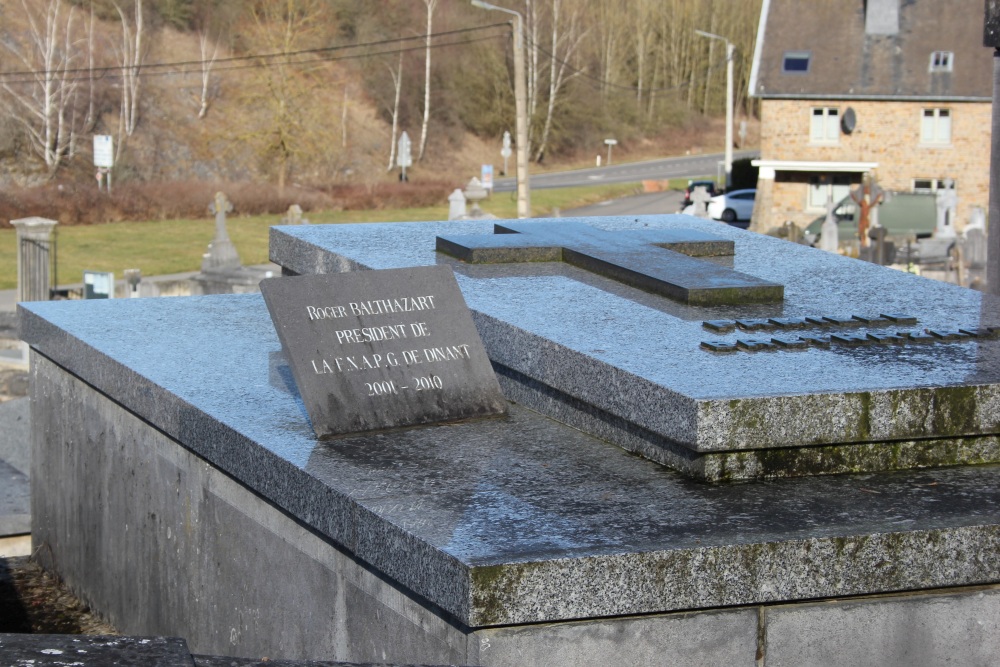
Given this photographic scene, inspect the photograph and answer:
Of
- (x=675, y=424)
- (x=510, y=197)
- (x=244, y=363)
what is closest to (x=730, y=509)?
(x=675, y=424)

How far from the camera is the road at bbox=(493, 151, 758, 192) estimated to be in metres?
54.6

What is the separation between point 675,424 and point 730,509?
385mm

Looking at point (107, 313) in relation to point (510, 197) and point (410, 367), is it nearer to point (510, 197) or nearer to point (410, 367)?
point (410, 367)

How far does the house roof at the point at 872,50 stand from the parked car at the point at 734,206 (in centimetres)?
385

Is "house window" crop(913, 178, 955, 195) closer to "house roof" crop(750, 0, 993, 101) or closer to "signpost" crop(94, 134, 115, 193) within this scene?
"house roof" crop(750, 0, 993, 101)

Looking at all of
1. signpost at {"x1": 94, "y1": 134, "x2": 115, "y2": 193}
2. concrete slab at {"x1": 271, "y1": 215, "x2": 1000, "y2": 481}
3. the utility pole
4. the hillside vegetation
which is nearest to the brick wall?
the hillside vegetation

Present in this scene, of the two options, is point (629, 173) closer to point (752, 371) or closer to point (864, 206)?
point (864, 206)

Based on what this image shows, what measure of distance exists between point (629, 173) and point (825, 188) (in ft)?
73.5

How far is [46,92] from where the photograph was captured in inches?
1720

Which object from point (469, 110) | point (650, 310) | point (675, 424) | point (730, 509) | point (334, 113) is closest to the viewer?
Answer: point (730, 509)

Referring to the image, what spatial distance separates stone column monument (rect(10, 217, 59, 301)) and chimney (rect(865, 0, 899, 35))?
27.3 meters

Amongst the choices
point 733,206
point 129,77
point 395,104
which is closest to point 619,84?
point 395,104

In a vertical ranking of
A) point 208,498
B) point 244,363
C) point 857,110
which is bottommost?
point 208,498

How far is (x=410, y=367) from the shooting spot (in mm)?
4887
